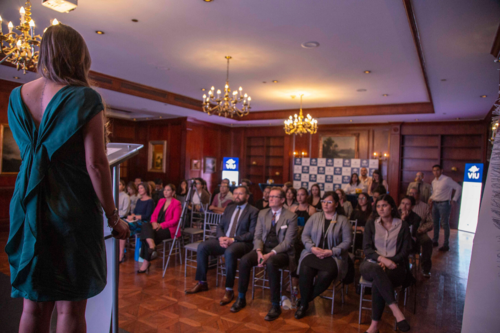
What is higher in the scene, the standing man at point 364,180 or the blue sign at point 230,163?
the blue sign at point 230,163

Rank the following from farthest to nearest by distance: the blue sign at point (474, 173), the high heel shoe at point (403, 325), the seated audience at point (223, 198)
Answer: the blue sign at point (474, 173)
the seated audience at point (223, 198)
the high heel shoe at point (403, 325)

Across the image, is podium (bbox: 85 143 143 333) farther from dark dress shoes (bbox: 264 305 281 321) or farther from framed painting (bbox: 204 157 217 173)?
framed painting (bbox: 204 157 217 173)

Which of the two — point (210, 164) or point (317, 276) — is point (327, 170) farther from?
point (317, 276)

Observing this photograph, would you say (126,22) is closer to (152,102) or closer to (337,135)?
(152,102)

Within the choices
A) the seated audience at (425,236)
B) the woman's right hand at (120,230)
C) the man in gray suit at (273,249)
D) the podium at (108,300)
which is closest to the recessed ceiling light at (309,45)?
the man in gray suit at (273,249)

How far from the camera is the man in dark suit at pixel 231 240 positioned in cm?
370

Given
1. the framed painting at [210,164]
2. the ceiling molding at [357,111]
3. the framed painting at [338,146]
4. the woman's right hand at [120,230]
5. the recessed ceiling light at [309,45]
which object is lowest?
the woman's right hand at [120,230]

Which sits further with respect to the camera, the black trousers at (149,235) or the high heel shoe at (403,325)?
the black trousers at (149,235)

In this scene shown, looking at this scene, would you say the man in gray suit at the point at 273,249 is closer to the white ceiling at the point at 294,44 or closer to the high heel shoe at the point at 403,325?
the high heel shoe at the point at 403,325

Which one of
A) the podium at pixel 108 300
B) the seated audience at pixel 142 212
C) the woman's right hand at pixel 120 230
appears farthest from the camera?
the seated audience at pixel 142 212

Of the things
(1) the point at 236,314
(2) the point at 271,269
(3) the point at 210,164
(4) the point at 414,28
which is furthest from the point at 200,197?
(3) the point at 210,164

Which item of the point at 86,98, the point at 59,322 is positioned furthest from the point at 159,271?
the point at 86,98

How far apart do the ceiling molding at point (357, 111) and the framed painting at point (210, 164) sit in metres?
2.47

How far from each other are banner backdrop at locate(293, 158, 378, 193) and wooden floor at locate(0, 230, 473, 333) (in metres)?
5.44
